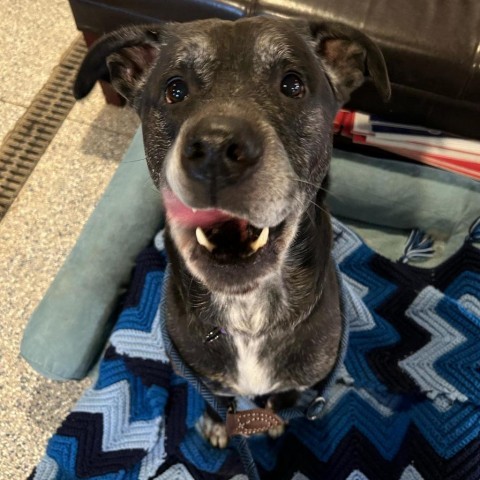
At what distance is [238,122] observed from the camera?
0.90m

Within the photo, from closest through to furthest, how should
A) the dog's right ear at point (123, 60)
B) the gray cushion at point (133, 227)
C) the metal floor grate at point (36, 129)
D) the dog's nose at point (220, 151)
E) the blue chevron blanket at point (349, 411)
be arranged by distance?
the dog's nose at point (220, 151)
the dog's right ear at point (123, 60)
the blue chevron blanket at point (349, 411)
the gray cushion at point (133, 227)
the metal floor grate at point (36, 129)

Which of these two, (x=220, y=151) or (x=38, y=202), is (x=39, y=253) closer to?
(x=38, y=202)

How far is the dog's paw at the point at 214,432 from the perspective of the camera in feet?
5.34

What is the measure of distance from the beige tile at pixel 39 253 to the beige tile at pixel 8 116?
0.23 metres

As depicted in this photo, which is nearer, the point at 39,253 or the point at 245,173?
the point at 245,173

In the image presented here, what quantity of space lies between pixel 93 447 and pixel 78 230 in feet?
2.99

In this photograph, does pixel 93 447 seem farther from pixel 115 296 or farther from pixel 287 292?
pixel 287 292

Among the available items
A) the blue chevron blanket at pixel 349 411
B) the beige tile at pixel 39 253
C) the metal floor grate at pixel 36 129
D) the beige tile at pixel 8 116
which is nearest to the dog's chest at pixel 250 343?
the blue chevron blanket at pixel 349 411

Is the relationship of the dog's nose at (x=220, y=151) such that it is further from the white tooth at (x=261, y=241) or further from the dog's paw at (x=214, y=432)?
the dog's paw at (x=214, y=432)

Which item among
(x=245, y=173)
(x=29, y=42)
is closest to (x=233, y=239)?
(x=245, y=173)

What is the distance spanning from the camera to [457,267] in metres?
1.89

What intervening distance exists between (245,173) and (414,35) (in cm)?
111

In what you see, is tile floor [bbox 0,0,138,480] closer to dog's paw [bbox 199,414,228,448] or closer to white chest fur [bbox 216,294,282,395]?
dog's paw [bbox 199,414,228,448]

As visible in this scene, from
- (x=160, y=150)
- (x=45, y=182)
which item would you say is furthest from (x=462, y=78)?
(x=45, y=182)
